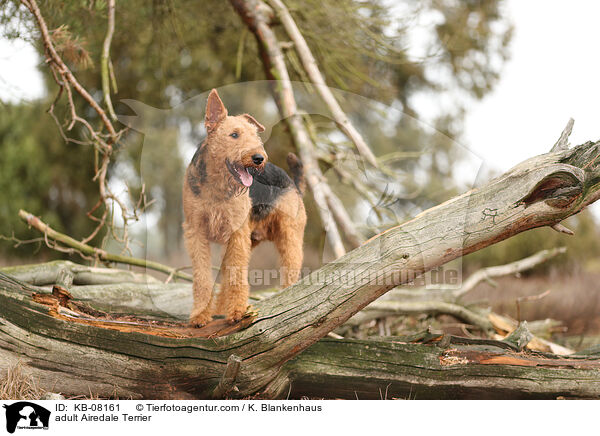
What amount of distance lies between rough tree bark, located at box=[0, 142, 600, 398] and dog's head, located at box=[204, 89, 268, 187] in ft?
1.93

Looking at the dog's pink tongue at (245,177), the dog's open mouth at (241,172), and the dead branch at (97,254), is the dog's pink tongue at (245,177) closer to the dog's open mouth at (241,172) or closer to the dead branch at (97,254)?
the dog's open mouth at (241,172)

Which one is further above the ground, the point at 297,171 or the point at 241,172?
the point at 297,171

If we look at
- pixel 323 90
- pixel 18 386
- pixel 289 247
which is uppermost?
pixel 323 90

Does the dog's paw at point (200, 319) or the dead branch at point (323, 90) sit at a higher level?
the dead branch at point (323, 90)

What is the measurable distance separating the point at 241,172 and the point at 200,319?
613mm

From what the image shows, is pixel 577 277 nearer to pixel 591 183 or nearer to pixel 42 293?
pixel 591 183

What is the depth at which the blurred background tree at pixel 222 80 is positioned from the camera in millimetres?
2145

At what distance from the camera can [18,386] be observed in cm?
Answer: 191

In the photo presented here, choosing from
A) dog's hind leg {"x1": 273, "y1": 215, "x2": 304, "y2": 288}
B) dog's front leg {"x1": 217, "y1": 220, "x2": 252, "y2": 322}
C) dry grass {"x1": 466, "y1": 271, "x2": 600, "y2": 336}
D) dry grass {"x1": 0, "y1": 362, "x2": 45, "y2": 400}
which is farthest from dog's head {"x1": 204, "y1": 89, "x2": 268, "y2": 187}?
dry grass {"x1": 466, "y1": 271, "x2": 600, "y2": 336}

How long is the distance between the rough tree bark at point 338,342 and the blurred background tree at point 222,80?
0.88ft

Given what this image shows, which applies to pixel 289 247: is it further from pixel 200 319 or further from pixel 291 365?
pixel 291 365

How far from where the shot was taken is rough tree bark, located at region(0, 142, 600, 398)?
1848 mm

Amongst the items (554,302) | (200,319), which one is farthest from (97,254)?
(554,302)

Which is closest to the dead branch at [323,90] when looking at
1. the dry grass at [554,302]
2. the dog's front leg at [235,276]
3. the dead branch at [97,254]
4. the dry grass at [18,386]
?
the dog's front leg at [235,276]
